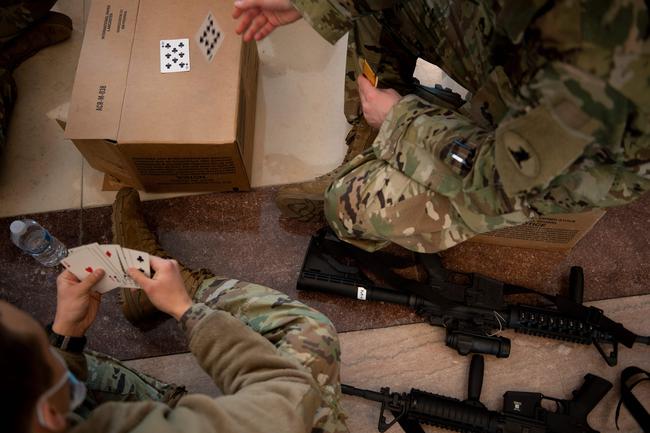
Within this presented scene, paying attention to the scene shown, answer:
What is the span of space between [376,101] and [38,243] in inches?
41.8

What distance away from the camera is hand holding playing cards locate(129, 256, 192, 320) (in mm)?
1061

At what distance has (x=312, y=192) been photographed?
151cm

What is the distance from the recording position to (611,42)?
2.55 ft

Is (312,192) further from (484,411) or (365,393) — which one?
(484,411)

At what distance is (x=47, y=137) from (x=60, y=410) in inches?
51.0

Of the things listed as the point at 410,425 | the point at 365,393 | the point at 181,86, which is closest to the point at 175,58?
the point at 181,86

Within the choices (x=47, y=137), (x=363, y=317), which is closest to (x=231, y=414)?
(x=363, y=317)

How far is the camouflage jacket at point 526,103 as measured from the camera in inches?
31.2

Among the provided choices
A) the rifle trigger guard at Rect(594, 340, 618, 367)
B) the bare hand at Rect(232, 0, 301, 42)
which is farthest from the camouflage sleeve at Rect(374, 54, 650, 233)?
the rifle trigger guard at Rect(594, 340, 618, 367)

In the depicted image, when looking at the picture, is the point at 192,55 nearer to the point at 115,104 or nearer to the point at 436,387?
the point at 115,104

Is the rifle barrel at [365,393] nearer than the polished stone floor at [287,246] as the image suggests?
Yes

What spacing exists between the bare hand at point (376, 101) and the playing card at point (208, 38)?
1.35 ft

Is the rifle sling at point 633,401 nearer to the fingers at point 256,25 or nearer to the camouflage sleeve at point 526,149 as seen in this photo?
the camouflage sleeve at point 526,149

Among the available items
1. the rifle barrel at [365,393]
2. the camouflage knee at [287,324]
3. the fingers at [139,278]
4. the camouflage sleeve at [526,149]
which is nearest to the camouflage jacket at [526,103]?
the camouflage sleeve at [526,149]
